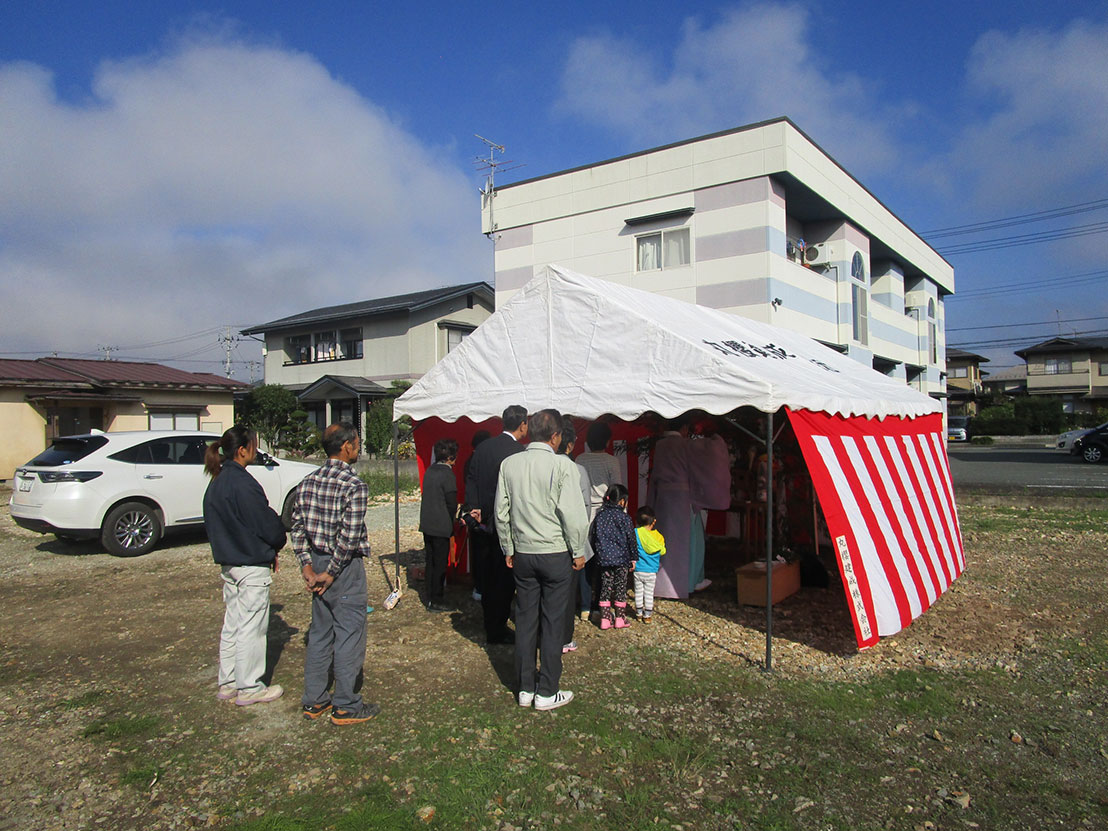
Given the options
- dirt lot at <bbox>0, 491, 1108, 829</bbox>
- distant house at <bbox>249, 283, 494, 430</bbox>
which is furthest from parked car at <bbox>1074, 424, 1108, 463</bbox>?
distant house at <bbox>249, 283, 494, 430</bbox>

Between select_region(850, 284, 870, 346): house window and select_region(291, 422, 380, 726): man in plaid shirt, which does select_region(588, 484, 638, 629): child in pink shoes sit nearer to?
select_region(291, 422, 380, 726): man in plaid shirt

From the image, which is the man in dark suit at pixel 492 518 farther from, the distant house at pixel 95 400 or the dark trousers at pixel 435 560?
the distant house at pixel 95 400

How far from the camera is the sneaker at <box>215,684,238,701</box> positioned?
4.30m

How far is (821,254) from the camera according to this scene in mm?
17906

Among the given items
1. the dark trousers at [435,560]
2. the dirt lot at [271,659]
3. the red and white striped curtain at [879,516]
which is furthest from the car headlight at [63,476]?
the red and white striped curtain at [879,516]

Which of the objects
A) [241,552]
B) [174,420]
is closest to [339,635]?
[241,552]

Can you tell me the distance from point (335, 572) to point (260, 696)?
116 centimetres

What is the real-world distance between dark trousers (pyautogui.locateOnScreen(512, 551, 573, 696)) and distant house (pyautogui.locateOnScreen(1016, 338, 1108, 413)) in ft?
179

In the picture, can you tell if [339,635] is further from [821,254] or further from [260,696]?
[821,254]

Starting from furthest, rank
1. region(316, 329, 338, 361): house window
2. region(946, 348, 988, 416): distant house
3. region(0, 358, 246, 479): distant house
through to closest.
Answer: region(946, 348, 988, 416): distant house → region(316, 329, 338, 361): house window → region(0, 358, 246, 479): distant house

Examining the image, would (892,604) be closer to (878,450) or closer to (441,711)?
(878,450)

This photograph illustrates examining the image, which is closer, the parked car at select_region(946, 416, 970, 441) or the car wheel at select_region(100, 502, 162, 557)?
the car wheel at select_region(100, 502, 162, 557)

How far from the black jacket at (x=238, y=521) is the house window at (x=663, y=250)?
14368 millimetres

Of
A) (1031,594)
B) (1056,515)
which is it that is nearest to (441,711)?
(1031,594)
